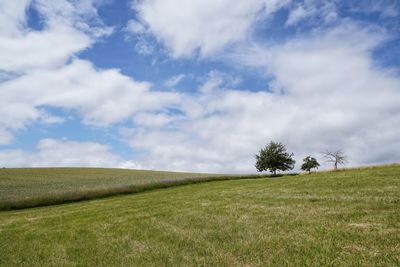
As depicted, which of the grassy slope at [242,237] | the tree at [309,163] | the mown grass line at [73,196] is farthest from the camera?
the tree at [309,163]

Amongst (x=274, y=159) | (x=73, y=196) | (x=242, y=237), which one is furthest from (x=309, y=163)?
(x=242, y=237)

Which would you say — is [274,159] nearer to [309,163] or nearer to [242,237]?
[309,163]

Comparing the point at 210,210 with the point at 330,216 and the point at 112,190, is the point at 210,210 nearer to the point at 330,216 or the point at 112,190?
the point at 330,216

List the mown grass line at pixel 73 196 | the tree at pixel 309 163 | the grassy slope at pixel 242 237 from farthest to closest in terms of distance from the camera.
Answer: the tree at pixel 309 163 < the mown grass line at pixel 73 196 < the grassy slope at pixel 242 237

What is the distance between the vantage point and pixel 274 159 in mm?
100312

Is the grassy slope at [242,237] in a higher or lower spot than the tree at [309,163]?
lower

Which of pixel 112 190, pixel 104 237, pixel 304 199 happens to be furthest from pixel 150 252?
pixel 112 190

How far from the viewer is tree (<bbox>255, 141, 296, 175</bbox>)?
10081 centimetres

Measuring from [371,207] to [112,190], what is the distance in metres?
51.3

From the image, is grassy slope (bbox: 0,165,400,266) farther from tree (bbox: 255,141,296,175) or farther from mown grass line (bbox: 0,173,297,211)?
tree (bbox: 255,141,296,175)

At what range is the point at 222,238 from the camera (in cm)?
1631

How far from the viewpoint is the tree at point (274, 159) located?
331 feet

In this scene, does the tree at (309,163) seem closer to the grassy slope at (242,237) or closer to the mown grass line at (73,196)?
the mown grass line at (73,196)

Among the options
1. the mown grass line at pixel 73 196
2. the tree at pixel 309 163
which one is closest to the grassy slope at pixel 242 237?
the mown grass line at pixel 73 196
